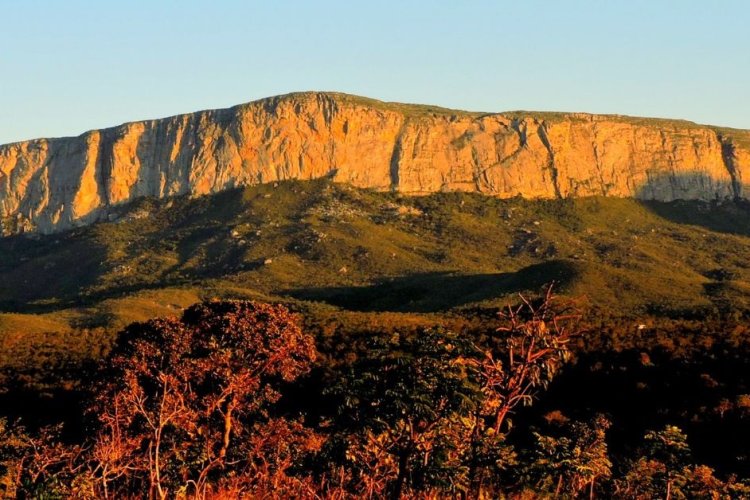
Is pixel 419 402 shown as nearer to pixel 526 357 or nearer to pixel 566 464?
pixel 526 357

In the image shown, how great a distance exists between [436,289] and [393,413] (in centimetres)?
10566

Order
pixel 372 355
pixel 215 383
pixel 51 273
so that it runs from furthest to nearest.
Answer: pixel 51 273 < pixel 215 383 < pixel 372 355

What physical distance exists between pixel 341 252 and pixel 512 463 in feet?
430

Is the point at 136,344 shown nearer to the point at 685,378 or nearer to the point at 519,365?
the point at 519,365

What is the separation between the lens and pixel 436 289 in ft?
424

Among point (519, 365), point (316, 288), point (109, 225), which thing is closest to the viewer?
point (519, 365)

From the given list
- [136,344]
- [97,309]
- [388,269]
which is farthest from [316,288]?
[136,344]

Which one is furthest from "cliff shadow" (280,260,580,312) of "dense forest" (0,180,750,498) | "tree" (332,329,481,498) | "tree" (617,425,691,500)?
"tree" (332,329,481,498)

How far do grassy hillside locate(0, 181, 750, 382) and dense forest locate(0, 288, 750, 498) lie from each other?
30.1m

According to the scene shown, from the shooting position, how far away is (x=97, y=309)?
121188 millimetres

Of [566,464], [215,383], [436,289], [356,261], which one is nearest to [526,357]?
[566,464]

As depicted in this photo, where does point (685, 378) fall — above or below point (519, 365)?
below

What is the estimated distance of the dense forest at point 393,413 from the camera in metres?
23.5

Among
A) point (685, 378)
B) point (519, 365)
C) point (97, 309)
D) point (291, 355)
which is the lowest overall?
point (97, 309)
